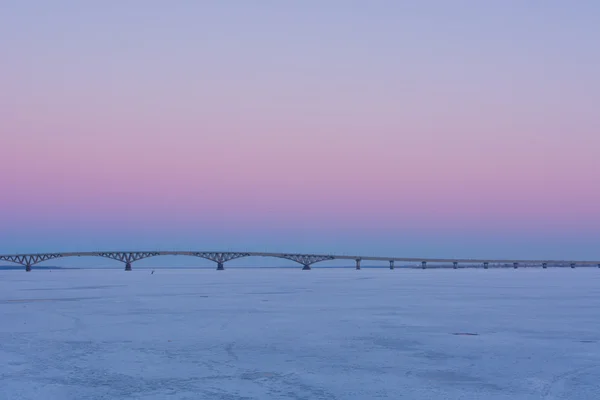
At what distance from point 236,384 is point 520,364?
796cm

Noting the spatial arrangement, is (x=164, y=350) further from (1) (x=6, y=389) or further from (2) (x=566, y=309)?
(2) (x=566, y=309)

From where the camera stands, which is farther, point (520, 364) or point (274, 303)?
point (274, 303)

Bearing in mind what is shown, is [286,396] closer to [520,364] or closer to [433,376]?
[433,376]

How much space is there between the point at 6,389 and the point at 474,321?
21.0 meters

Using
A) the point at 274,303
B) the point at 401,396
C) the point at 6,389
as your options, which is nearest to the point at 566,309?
the point at 274,303

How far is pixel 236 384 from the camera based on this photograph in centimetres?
1558

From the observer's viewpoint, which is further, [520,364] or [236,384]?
[520,364]

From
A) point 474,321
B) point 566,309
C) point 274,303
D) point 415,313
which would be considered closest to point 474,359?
point 474,321

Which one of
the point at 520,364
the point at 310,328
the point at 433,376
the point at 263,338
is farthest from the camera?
the point at 310,328

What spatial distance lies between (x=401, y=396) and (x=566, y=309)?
26.4 meters

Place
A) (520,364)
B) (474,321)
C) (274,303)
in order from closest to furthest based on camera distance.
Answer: (520,364)
(474,321)
(274,303)

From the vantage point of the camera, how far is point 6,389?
1505cm

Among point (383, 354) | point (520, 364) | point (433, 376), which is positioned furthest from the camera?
point (383, 354)

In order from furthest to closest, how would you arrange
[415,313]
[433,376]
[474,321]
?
1. [415,313]
2. [474,321]
3. [433,376]
